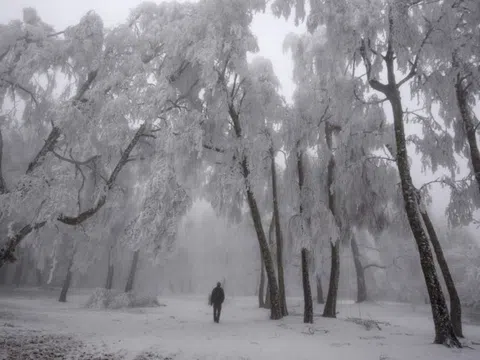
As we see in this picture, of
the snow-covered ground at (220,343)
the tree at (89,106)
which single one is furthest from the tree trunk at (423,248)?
the tree at (89,106)

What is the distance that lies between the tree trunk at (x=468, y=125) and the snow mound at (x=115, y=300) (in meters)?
17.5

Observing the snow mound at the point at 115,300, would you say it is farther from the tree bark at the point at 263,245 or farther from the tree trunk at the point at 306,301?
the tree trunk at the point at 306,301

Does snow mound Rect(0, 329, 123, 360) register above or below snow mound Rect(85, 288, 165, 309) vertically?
above

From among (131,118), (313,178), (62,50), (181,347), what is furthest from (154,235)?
(313,178)

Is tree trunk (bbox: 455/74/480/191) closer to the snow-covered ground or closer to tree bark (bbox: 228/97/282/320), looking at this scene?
the snow-covered ground

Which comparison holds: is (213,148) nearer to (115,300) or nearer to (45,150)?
(45,150)

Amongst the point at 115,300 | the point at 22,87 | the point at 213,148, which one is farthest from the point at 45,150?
the point at 115,300

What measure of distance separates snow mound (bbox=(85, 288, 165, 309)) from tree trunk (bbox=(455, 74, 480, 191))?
17455 mm

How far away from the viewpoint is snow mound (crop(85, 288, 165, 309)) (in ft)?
53.8

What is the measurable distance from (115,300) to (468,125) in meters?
18.1

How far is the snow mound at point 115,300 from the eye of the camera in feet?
53.8

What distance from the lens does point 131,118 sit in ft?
28.3

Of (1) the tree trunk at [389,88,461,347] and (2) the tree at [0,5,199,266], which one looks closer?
(1) the tree trunk at [389,88,461,347]

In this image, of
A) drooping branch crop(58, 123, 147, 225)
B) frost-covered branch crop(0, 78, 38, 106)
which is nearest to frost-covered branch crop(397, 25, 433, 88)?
drooping branch crop(58, 123, 147, 225)
